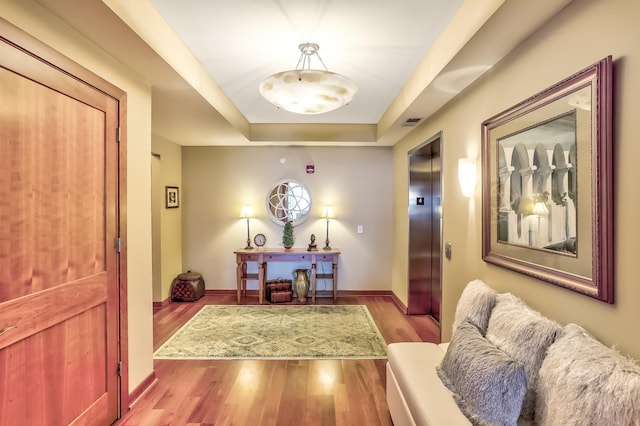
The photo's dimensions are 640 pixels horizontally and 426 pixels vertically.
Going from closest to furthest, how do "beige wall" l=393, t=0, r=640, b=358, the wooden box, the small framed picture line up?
1. "beige wall" l=393, t=0, r=640, b=358
2. the small framed picture
3. the wooden box

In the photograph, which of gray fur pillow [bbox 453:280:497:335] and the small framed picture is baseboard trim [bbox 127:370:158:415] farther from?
the small framed picture

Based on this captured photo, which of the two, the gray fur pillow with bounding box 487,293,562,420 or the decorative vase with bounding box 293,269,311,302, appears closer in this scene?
the gray fur pillow with bounding box 487,293,562,420

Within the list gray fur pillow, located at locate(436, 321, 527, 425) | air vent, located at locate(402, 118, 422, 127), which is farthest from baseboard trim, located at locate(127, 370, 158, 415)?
air vent, located at locate(402, 118, 422, 127)

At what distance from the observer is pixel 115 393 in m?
2.13

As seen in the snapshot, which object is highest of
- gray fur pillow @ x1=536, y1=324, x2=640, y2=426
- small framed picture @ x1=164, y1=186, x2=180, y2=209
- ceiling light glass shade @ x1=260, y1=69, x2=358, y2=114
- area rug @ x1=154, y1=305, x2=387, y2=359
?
ceiling light glass shade @ x1=260, y1=69, x2=358, y2=114

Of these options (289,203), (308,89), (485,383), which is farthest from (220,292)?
(485,383)

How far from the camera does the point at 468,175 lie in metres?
2.48

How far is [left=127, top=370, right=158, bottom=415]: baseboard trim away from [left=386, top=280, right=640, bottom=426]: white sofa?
180cm

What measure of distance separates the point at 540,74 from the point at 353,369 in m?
2.55

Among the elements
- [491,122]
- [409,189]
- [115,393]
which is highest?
[491,122]

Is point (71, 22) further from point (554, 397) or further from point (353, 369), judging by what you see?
point (353, 369)

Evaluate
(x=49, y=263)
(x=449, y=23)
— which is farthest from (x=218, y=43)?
(x=49, y=263)

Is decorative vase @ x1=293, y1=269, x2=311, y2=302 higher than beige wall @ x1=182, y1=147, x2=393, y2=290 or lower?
lower

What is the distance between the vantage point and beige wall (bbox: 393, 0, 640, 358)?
1.22 meters
